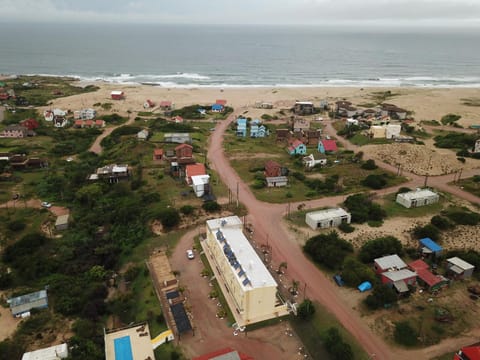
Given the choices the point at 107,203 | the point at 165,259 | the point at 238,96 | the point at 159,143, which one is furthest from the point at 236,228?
the point at 238,96

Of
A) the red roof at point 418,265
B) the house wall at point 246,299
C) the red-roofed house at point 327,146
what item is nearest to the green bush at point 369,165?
the red-roofed house at point 327,146

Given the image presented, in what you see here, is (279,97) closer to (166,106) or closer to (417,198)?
(166,106)

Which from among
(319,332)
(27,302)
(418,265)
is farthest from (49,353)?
(418,265)

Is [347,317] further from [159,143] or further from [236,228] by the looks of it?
[159,143]

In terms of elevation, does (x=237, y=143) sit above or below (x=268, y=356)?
above

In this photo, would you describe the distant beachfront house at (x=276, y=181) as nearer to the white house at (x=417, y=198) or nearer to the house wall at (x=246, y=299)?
the white house at (x=417, y=198)

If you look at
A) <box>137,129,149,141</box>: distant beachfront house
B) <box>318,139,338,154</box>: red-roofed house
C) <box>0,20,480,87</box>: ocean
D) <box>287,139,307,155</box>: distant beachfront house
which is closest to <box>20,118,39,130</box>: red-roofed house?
<box>137,129,149,141</box>: distant beachfront house
